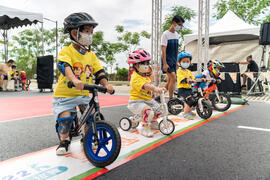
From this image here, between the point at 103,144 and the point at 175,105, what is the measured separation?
2.92 meters

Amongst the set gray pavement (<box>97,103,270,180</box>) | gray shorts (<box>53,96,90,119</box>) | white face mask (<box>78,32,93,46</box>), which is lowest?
gray pavement (<box>97,103,270,180</box>)

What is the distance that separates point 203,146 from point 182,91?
188 centimetres

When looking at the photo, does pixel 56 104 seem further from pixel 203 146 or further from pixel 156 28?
pixel 156 28

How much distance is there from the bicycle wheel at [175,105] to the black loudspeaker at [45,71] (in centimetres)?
786

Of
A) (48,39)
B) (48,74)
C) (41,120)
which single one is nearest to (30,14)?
(48,74)

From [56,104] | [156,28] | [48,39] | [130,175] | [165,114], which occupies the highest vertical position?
Answer: [48,39]

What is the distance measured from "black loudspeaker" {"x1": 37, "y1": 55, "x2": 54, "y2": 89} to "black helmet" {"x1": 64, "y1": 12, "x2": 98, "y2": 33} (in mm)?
9001

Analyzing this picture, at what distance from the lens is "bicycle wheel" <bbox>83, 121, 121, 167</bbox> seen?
1959mm

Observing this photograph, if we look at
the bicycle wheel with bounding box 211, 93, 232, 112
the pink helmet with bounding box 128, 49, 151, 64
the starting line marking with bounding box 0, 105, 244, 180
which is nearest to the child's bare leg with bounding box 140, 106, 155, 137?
the starting line marking with bounding box 0, 105, 244, 180

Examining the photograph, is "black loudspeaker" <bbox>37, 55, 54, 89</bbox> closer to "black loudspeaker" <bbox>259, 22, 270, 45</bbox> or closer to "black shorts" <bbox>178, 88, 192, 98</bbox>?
"black shorts" <bbox>178, 88, 192, 98</bbox>

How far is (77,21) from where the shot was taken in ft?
7.30

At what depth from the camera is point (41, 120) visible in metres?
4.25

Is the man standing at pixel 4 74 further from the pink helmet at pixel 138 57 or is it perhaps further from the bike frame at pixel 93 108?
the bike frame at pixel 93 108

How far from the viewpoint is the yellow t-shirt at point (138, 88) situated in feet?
10.3
